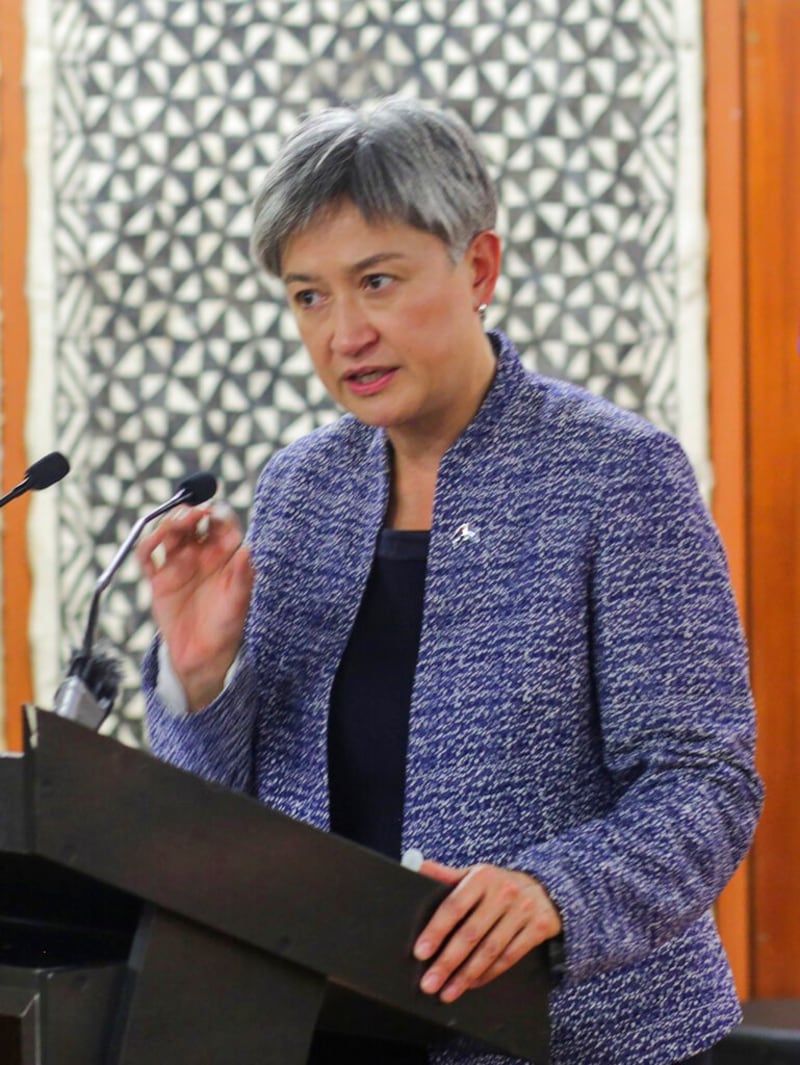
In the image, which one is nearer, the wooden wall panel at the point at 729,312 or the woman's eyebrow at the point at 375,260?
the woman's eyebrow at the point at 375,260

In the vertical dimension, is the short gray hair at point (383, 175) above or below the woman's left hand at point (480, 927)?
above

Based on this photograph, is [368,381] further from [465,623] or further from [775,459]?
[775,459]

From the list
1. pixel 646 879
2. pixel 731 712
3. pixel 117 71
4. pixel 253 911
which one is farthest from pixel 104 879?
pixel 117 71

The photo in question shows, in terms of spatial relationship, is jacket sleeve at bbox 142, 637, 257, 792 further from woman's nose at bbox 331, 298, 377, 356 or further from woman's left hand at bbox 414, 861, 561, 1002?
woman's left hand at bbox 414, 861, 561, 1002

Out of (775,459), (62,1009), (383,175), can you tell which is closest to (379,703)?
(383,175)

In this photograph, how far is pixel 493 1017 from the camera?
42.6 inches

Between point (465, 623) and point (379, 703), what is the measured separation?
131mm

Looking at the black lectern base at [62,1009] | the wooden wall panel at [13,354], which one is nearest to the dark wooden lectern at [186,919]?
the black lectern base at [62,1009]

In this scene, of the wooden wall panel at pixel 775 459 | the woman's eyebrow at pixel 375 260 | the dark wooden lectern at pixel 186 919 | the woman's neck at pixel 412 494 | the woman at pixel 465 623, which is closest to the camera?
the dark wooden lectern at pixel 186 919

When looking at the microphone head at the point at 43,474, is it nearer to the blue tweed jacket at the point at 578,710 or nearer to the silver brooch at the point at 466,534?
the blue tweed jacket at the point at 578,710

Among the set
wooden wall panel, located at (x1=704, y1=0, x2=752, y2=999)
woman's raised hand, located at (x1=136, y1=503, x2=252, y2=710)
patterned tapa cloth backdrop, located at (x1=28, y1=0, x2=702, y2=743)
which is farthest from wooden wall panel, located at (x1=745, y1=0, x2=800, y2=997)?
woman's raised hand, located at (x1=136, y1=503, x2=252, y2=710)

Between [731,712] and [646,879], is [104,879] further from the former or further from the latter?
[731,712]

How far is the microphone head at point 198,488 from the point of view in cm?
150

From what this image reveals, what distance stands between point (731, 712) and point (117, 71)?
2.23 meters
